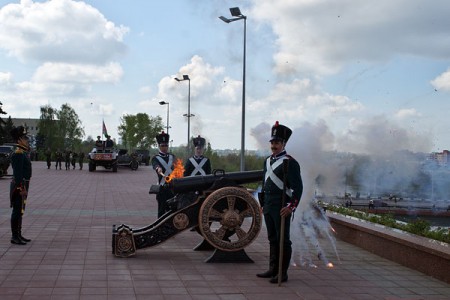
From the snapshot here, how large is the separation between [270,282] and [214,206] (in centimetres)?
155

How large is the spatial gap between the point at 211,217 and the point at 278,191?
1325 mm

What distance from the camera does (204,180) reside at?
7711mm

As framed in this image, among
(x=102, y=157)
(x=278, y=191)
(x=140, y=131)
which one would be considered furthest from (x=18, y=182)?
(x=140, y=131)

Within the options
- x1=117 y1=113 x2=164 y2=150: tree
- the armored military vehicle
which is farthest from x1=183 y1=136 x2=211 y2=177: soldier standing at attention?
x1=117 y1=113 x2=164 y2=150: tree

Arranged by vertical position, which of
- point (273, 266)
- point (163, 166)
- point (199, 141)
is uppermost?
point (199, 141)

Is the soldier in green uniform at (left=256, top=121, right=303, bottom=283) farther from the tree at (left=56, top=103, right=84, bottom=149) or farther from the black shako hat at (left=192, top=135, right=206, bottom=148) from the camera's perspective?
the tree at (left=56, top=103, right=84, bottom=149)

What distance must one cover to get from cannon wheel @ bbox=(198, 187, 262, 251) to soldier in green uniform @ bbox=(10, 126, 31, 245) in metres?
3.04

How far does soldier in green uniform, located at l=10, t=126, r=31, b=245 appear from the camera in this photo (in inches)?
330

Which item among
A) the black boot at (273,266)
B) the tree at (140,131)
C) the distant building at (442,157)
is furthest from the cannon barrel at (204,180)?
the tree at (140,131)

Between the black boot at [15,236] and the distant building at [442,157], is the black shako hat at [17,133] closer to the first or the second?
the black boot at [15,236]

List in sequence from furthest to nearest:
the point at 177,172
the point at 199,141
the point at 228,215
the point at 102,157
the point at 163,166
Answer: the point at 102,157
the point at 199,141
the point at 163,166
the point at 177,172
the point at 228,215

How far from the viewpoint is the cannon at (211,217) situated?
7.52 m

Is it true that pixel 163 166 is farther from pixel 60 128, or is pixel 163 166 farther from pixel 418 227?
pixel 60 128

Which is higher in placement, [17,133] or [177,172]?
[17,133]
